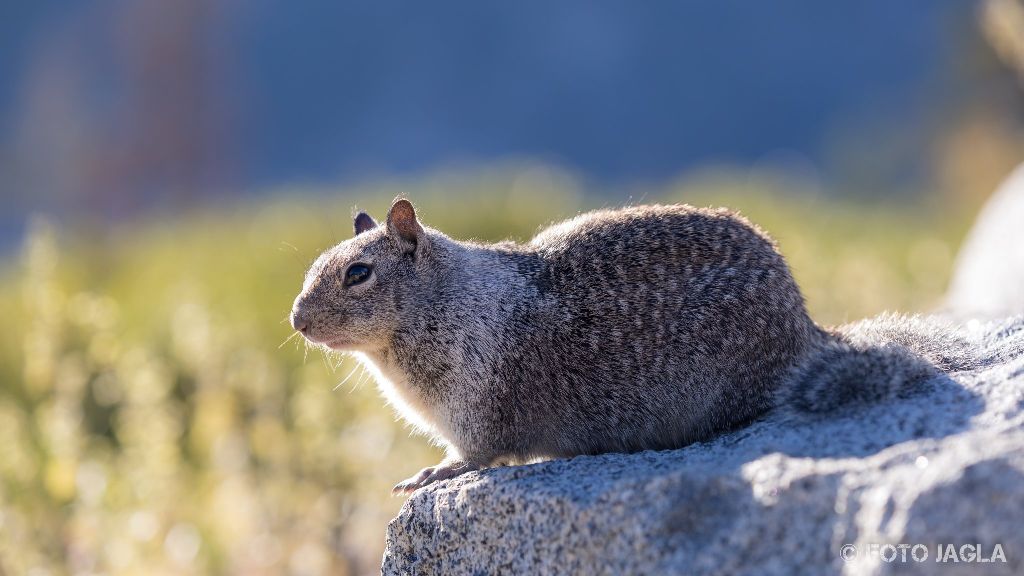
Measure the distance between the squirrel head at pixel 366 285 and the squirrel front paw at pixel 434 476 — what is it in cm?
49

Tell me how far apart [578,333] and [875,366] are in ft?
3.43

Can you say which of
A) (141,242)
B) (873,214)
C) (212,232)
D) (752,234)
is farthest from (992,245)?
(141,242)

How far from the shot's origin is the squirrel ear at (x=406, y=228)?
419cm

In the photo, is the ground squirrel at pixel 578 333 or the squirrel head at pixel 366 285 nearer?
the ground squirrel at pixel 578 333

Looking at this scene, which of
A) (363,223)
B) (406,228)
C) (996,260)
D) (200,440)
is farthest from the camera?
(996,260)

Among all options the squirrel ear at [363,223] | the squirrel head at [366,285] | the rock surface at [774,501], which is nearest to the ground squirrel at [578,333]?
the squirrel head at [366,285]

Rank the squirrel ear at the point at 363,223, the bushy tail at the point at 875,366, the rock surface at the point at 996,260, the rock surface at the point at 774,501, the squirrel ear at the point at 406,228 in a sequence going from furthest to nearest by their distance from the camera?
the rock surface at the point at 996,260 → the squirrel ear at the point at 363,223 → the squirrel ear at the point at 406,228 → the bushy tail at the point at 875,366 → the rock surface at the point at 774,501

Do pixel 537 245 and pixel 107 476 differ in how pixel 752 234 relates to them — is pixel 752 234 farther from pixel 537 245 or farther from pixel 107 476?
pixel 107 476

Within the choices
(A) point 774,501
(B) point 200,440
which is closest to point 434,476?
(A) point 774,501

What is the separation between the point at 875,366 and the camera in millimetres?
3463

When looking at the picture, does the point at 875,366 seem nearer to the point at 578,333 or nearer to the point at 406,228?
the point at 578,333

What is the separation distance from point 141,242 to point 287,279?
4.58 meters

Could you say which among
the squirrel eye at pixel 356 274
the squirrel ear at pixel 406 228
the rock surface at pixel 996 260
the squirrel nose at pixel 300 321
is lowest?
the squirrel nose at pixel 300 321

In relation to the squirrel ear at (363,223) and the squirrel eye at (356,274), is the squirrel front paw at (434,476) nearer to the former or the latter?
the squirrel eye at (356,274)
